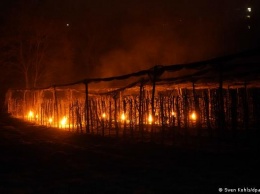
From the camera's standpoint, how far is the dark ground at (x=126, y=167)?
6.80 m

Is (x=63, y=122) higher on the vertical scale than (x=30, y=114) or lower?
lower

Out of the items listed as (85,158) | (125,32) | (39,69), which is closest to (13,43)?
(39,69)

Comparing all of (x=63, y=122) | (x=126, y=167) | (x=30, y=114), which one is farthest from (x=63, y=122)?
(x=126, y=167)

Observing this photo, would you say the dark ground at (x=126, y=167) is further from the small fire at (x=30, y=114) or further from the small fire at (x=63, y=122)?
the small fire at (x=30, y=114)

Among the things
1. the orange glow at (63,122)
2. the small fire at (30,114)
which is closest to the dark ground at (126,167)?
the orange glow at (63,122)

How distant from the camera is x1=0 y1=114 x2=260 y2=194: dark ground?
680 cm

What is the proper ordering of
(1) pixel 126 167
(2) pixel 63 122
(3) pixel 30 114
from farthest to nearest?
(3) pixel 30 114 < (2) pixel 63 122 < (1) pixel 126 167

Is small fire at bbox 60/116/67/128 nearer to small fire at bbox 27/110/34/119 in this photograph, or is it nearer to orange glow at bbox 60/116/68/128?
orange glow at bbox 60/116/68/128

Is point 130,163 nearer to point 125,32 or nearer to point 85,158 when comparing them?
point 85,158

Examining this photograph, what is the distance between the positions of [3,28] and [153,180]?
31090 millimetres

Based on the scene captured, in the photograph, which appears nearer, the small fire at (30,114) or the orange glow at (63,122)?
the orange glow at (63,122)

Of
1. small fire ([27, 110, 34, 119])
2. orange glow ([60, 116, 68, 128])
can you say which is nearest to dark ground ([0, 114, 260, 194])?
orange glow ([60, 116, 68, 128])

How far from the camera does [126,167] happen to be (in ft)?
27.9

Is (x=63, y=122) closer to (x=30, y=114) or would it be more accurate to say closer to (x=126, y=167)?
(x=30, y=114)
